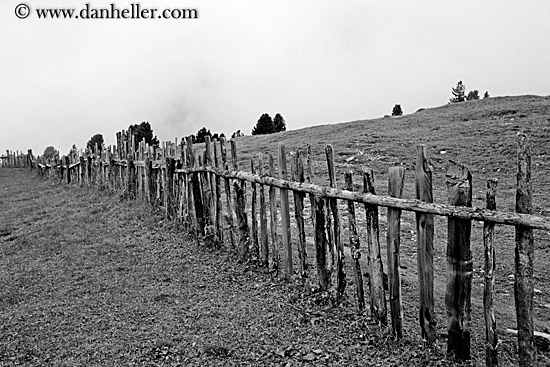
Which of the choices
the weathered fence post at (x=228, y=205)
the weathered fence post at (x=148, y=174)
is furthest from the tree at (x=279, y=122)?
the weathered fence post at (x=228, y=205)

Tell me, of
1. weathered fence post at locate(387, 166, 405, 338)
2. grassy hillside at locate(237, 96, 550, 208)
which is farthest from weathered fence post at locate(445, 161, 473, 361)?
grassy hillside at locate(237, 96, 550, 208)

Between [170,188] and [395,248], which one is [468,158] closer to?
[170,188]

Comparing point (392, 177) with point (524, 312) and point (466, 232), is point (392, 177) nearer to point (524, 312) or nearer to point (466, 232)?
point (466, 232)

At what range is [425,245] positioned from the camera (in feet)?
13.0

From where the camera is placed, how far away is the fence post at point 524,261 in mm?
3285

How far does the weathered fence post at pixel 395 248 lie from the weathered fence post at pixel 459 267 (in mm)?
500

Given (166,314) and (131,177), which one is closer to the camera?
(166,314)

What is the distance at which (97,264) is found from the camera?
7.29 metres

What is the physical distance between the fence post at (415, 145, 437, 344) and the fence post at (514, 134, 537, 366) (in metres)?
0.70

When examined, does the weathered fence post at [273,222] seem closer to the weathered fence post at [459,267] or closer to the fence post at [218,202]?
the fence post at [218,202]

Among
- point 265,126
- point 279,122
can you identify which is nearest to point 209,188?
point 265,126

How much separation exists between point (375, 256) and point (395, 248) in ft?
0.93

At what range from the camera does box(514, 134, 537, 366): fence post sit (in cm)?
329

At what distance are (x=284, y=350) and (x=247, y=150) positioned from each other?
19.9 meters
